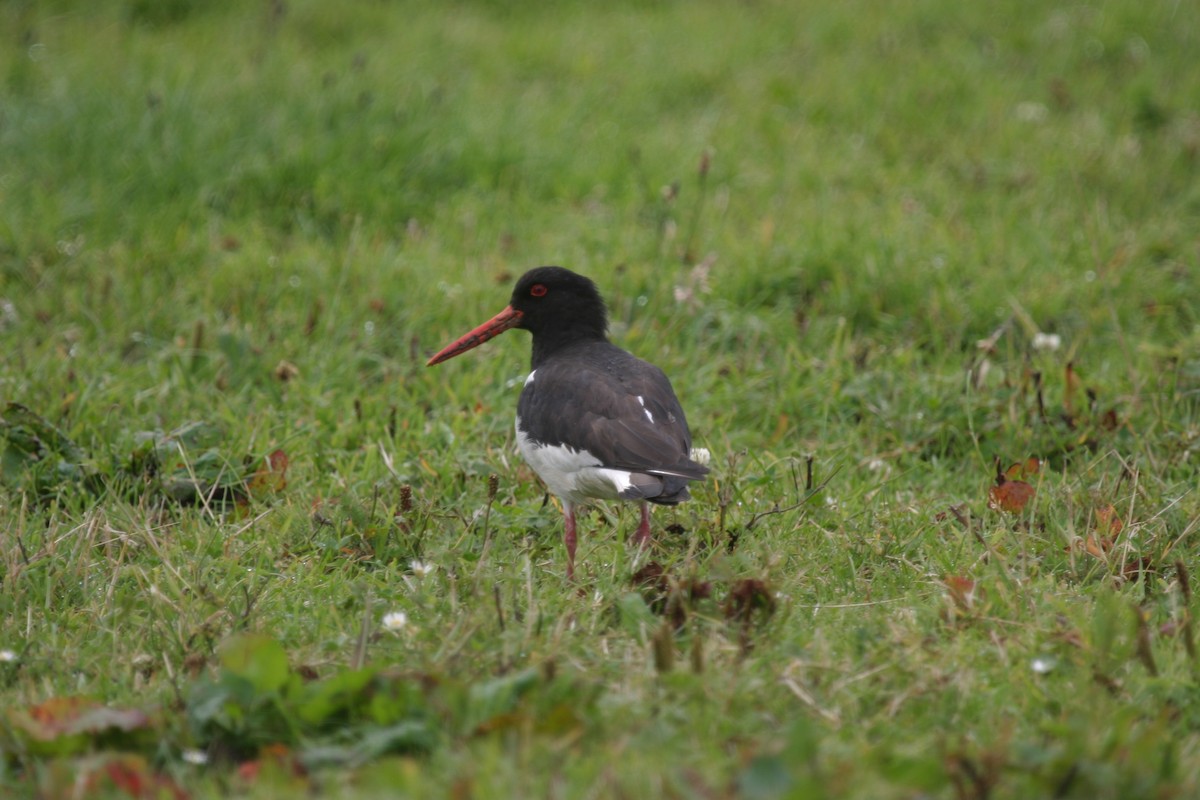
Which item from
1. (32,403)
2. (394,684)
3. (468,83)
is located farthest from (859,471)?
(468,83)

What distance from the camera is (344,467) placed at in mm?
4809

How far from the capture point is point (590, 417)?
420 centimetres

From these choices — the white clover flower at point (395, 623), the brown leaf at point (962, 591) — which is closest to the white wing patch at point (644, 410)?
the brown leaf at point (962, 591)

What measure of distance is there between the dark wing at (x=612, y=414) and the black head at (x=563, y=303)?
0.93 ft

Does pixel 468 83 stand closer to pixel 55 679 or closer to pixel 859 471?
pixel 859 471

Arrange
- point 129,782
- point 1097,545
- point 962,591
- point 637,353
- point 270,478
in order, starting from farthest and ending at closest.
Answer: point 637,353 < point 270,478 < point 1097,545 < point 962,591 < point 129,782

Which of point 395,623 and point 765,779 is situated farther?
point 395,623

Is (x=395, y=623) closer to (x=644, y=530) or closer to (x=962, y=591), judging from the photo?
(x=644, y=530)

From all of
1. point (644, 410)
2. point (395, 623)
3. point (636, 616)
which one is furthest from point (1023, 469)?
point (395, 623)

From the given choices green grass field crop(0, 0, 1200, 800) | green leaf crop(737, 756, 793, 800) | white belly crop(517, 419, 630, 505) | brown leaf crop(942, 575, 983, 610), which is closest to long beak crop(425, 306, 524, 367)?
green grass field crop(0, 0, 1200, 800)

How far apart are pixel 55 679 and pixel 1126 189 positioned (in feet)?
21.1

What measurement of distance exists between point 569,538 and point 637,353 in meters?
1.82

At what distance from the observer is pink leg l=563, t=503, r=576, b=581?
12.9ft

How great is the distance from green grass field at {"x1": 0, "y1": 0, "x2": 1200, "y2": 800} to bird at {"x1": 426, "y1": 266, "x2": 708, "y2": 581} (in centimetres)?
24
